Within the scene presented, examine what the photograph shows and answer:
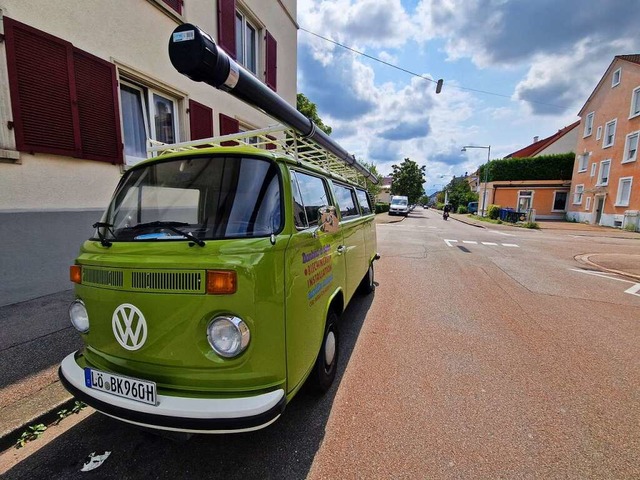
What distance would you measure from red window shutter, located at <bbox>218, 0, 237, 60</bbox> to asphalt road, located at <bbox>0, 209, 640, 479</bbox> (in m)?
7.23

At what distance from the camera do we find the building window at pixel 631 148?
19859 millimetres

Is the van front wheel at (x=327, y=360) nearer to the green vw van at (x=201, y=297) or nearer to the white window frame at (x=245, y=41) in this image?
the green vw van at (x=201, y=297)

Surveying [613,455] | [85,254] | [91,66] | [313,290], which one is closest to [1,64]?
[91,66]

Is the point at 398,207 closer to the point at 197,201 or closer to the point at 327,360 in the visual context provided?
the point at 327,360

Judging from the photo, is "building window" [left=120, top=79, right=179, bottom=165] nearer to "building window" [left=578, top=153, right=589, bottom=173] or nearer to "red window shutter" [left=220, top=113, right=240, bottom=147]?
"red window shutter" [left=220, top=113, right=240, bottom=147]

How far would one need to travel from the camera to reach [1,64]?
3883 millimetres

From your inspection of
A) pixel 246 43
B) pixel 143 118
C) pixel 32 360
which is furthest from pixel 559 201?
pixel 32 360

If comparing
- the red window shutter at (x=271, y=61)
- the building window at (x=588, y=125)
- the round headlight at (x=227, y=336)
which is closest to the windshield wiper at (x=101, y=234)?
the round headlight at (x=227, y=336)

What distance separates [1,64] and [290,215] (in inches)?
184

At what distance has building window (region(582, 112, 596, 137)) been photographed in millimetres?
25555

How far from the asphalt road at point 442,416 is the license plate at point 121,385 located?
0.58m

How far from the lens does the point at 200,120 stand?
286 inches

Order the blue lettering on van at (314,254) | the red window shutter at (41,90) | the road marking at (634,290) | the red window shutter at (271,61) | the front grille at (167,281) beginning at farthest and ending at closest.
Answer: the red window shutter at (271,61)
the road marking at (634,290)
the red window shutter at (41,90)
the blue lettering on van at (314,254)
the front grille at (167,281)

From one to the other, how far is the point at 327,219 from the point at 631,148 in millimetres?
27867
